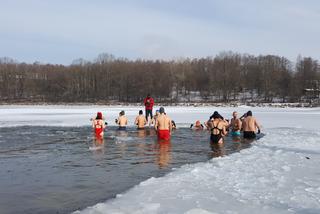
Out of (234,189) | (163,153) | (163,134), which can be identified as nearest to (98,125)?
(163,134)

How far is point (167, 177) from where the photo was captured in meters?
9.90

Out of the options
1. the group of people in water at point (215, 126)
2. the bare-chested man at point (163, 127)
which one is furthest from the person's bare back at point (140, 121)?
the bare-chested man at point (163, 127)

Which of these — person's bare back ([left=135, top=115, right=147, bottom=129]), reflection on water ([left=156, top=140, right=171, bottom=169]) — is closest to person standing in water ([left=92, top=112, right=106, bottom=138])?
reflection on water ([left=156, top=140, right=171, bottom=169])

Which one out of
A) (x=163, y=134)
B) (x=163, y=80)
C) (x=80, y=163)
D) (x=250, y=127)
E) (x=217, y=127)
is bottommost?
(x=80, y=163)

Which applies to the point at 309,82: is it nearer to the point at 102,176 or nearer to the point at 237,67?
the point at 237,67

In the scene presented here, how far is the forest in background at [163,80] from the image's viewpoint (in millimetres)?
99500

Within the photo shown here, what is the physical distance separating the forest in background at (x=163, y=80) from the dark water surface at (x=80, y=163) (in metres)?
79.0

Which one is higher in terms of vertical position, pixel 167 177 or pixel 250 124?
pixel 250 124

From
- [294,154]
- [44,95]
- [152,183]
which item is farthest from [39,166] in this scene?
[44,95]

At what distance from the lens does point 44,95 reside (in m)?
108

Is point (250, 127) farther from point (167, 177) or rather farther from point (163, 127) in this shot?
point (167, 177)

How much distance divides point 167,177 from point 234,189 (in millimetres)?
1896

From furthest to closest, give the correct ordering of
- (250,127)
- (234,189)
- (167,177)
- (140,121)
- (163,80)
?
1. (163,80)
2. (140,121)
3. (250,127)
4. (167,177)
5. (234,189)

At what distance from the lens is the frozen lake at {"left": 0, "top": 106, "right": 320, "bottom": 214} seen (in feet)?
24.4
